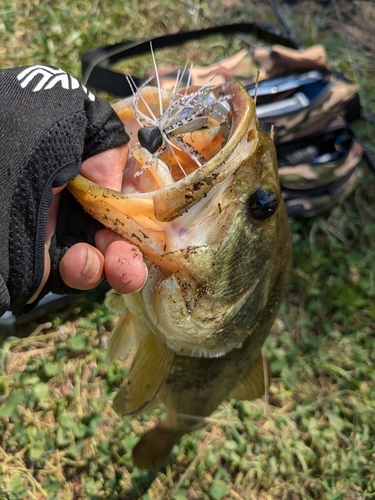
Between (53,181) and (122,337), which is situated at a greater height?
(53,181)

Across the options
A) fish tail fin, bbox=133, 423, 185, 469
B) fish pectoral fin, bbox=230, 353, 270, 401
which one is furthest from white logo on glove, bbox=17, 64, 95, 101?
fish tail fin, bbox=133, 423, 185, 469

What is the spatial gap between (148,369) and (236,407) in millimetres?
1265

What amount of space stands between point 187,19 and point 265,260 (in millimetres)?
3671

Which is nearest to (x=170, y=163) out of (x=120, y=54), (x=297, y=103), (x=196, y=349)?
(x=196, y=349)

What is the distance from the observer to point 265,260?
1498 mm

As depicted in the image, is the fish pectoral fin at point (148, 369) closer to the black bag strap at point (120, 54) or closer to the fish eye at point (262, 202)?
the fish eye at point (262, 202)

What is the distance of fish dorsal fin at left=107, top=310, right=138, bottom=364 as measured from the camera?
1.81m

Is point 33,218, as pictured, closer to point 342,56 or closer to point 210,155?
point 210,155

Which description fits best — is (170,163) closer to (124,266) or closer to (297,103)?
(124,266)

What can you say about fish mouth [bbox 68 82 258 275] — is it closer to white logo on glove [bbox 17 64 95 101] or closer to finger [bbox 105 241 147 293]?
finger [bbox 105 241 147 293]

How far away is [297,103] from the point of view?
289 centimetres

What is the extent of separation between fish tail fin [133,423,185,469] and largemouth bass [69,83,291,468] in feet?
1.36

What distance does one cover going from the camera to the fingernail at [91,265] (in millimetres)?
1282

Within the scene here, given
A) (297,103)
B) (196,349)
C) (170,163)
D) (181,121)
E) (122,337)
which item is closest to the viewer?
(181,121)
